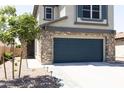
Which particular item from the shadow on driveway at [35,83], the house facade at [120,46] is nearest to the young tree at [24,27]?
the shadow on driveway at [35,83]

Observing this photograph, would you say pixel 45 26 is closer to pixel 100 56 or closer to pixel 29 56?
pixel 100 56

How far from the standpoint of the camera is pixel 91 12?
18.5 metres

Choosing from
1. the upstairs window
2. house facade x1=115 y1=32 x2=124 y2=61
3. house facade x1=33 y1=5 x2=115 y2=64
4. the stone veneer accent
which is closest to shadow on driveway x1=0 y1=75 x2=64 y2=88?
the stone veneer accent

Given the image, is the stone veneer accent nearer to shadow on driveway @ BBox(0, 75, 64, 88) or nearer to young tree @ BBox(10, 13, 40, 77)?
shadow on driveway @ BBox(0, 75, 64, 88)

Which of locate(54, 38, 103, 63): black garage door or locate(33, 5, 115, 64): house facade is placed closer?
locate(33, 5, 115, 64): house facade

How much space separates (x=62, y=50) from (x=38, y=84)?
8.84 m

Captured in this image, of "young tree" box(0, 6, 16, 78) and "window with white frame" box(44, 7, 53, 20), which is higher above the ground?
"window with white frame" box(44, 7, 53, 20)

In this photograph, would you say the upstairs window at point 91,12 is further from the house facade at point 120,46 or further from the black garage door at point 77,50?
the house facade at point 120,46

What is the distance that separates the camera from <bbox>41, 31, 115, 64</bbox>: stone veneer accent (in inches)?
677

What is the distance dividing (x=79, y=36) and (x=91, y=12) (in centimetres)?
229

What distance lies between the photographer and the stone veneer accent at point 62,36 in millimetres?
17203

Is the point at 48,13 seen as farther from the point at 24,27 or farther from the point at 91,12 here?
the point at 24,27

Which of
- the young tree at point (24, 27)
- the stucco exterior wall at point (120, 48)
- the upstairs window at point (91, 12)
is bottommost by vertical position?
the stucco exterior wall at point (120, 48)
